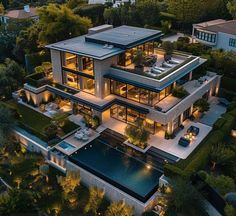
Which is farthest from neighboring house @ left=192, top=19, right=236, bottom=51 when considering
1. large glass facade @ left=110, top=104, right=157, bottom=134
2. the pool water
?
the pool water

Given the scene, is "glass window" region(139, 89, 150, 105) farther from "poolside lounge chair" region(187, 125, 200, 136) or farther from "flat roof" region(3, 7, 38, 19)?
"flat roof" region(3, 7, 38, 19)

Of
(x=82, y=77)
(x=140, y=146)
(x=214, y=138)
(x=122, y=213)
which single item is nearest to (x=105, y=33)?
(x=82, y=77)

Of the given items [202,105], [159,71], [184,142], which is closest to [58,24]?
[159,71]

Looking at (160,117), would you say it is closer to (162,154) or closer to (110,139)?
(162,154)

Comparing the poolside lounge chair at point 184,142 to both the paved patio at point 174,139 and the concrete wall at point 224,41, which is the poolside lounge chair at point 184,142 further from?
the concrete wall at point 224,41

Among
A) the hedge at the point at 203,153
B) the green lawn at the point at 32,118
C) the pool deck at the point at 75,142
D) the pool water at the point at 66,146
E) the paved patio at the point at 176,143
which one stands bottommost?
the green lawn at the point at 32,118

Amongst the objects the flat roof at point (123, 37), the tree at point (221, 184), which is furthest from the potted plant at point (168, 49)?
the tree at point (221, 184)

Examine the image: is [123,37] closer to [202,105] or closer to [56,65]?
[56,65]

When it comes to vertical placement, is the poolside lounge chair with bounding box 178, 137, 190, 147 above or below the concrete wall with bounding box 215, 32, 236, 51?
below
